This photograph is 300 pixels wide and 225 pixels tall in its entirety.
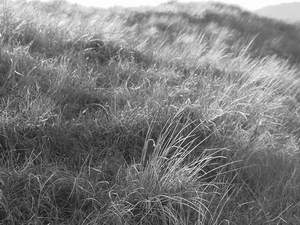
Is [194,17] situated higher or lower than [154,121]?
lower

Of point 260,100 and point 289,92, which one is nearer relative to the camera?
point 260,100

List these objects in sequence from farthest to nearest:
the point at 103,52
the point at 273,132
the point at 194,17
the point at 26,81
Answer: the point at 194,17, the point at 103,52, the point at 273,132, the point at 26,81

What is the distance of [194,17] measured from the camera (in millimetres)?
10492

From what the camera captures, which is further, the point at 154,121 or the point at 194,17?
the point at 194,17

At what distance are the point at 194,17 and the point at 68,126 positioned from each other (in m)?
8.83

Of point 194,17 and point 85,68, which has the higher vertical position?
point 85,68

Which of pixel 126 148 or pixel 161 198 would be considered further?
pixel 126 148

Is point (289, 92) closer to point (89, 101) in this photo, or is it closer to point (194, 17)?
point (89, 101)

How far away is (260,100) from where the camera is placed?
122 inches

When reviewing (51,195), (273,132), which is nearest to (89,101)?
(51,195)

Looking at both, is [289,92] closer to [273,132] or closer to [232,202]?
[273,132]

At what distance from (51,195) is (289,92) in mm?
3525

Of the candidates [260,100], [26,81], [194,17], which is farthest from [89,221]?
[194,17]

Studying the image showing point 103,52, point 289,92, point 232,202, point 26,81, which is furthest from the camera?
point 289,92
